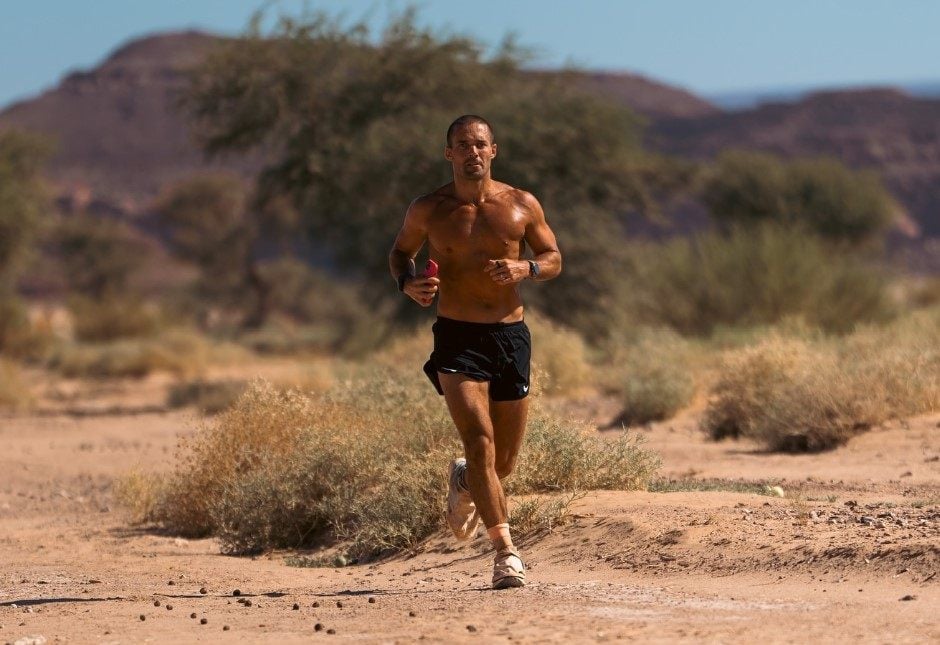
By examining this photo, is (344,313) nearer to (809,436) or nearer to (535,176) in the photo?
(535,176)

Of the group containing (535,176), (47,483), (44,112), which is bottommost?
(47,483)

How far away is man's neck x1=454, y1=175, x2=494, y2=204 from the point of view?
8078 mm

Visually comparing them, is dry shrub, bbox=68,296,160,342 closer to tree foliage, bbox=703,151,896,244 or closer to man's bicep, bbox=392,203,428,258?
tree foliage, bbox=703,151,896,244

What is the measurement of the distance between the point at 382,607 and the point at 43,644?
1547 millimetres

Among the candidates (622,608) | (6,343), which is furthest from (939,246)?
(622,608)

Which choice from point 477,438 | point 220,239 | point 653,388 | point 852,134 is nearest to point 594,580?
point 477,438

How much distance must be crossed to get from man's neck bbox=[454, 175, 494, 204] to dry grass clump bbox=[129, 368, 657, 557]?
2.19 m

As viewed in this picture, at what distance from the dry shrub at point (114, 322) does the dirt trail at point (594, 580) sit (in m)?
26.4

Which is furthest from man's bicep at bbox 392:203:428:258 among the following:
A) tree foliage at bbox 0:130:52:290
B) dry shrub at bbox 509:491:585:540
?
tree foliage at bbox 0:130:52:290

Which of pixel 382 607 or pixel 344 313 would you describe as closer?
pixel 382 607

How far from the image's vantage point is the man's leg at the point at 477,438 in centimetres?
784

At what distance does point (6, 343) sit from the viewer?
1401 inches

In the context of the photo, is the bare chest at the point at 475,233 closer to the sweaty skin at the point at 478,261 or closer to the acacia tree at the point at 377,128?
the sweaty skin at the point at 478,261

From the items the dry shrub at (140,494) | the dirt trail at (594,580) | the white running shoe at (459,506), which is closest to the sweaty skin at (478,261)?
the white running shoe at (459,506)
